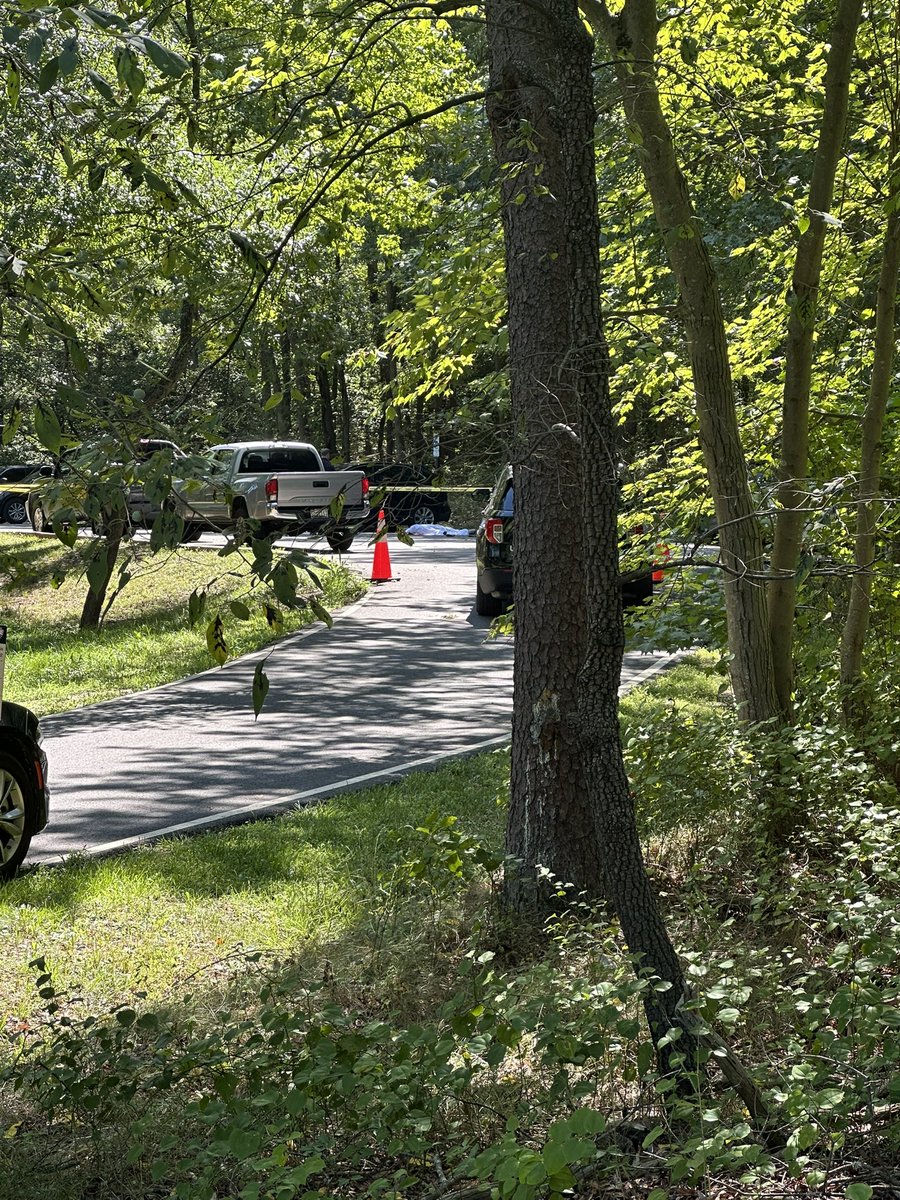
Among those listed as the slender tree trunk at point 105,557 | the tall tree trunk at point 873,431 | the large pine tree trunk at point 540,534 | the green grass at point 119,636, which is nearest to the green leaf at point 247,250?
the slender tree trunk at point 105,557

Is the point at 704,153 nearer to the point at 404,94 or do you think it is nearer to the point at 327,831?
the point at 327,831

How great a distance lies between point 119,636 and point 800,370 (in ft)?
42.7

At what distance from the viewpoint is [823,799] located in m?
7.22

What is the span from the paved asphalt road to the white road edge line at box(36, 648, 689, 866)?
0.02 meters

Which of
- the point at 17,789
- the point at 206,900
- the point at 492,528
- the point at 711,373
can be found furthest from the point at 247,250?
the point at 492,528

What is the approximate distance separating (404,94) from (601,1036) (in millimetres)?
13522

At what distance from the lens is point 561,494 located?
6.29 metres

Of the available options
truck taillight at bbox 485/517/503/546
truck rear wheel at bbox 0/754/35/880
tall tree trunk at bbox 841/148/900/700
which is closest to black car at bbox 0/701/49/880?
truck rear wheel at bbox 0/754/35/880

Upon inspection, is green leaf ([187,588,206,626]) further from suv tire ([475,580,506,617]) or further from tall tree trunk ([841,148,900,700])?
suv tire ([475,580,506,617])

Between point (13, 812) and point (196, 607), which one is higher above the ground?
point (196, 607)

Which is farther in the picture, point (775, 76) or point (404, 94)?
point (404, 94)

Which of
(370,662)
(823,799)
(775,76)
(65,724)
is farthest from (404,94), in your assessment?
(823,799)

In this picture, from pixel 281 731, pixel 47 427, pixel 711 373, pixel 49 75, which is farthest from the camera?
pixel 281 731

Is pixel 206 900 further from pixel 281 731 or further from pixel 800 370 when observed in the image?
pixel 281 731
